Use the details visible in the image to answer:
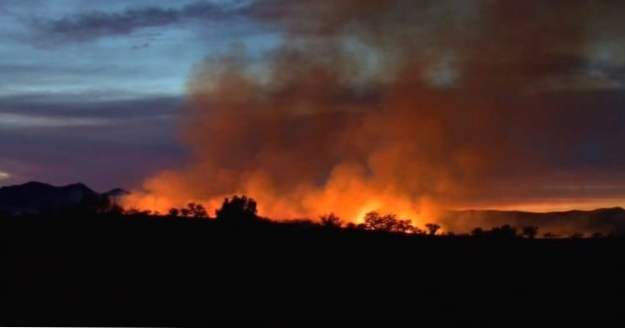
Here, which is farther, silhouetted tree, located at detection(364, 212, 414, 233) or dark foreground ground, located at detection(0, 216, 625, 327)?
silhouetted tree, located at detection(364, 212, 414, 233)

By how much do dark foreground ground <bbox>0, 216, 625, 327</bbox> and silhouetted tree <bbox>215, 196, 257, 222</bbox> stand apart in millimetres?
1246

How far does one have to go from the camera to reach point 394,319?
52.1 ft

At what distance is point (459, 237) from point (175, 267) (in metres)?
8.02

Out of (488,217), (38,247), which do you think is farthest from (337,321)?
(488,217)

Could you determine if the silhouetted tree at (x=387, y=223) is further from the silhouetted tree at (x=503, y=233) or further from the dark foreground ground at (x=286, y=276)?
the dark foreground ground at (x=286, y=276)

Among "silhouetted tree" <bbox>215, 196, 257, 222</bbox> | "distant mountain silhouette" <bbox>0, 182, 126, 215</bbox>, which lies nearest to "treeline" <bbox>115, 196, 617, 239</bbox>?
"silhouetted tree" <bbox>215, 196, 257, 222</bbox>

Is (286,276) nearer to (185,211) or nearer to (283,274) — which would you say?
(283,274)

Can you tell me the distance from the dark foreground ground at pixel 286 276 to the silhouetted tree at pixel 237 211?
125cm

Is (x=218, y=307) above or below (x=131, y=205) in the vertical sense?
below

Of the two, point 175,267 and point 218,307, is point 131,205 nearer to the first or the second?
point 175,267

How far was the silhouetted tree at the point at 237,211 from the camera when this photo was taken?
76.3ft

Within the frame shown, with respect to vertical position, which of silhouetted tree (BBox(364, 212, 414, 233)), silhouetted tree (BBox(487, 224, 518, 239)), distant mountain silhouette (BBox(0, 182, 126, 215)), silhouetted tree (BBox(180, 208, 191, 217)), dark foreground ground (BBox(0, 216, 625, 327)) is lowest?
dark foreground ground (BBox(0, 216, 625, 327))

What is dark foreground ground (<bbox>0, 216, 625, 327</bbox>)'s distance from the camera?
1611 cm

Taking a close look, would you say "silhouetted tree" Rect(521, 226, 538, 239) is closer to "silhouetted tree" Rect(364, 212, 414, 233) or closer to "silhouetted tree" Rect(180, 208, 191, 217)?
"silhouetted tree" Rect(364, 212, 414, 233)
